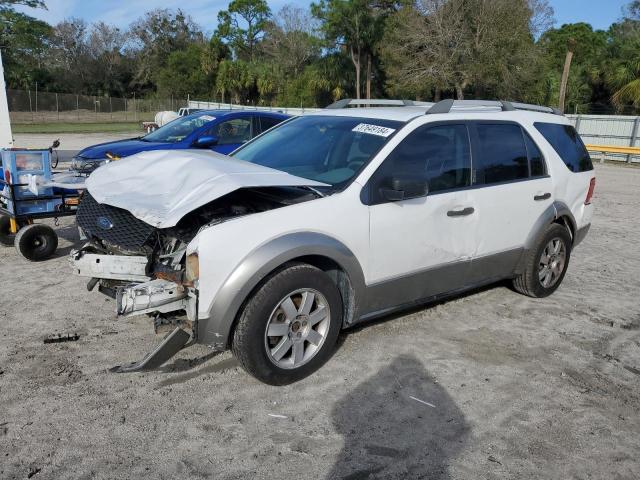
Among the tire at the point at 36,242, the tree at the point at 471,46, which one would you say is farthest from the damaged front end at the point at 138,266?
the tree at the point at 471,46

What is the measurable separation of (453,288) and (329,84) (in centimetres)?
4799

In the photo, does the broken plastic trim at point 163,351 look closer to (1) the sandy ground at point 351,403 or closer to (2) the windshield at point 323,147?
(1) the sandy ground at point 351,403

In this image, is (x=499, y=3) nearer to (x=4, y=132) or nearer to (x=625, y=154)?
(x=625, y=154)

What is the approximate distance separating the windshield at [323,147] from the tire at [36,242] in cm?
289

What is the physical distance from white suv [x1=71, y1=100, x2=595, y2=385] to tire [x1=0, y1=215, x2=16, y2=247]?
136 inches

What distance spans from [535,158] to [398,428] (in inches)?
122

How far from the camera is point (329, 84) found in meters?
50.5

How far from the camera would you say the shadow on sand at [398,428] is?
300 centimetres

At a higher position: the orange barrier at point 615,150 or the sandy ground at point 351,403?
the orange barrier at point 615,150

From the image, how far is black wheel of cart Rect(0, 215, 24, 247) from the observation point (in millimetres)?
7125

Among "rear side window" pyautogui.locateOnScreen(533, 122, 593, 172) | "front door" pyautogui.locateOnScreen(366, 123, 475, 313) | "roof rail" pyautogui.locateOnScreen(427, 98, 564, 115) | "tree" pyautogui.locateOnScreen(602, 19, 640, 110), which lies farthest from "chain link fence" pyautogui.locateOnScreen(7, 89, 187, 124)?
"front door" pyautogui.locateOnScreen(366, 123, 475, 313)

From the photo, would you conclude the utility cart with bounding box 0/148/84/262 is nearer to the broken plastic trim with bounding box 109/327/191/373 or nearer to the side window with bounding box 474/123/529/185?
the broken plastic trim with bounding box 109/327/191/373

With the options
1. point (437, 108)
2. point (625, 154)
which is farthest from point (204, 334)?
point (625, 154)

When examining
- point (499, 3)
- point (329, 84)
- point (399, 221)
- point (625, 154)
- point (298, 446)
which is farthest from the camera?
point (329, 84)
